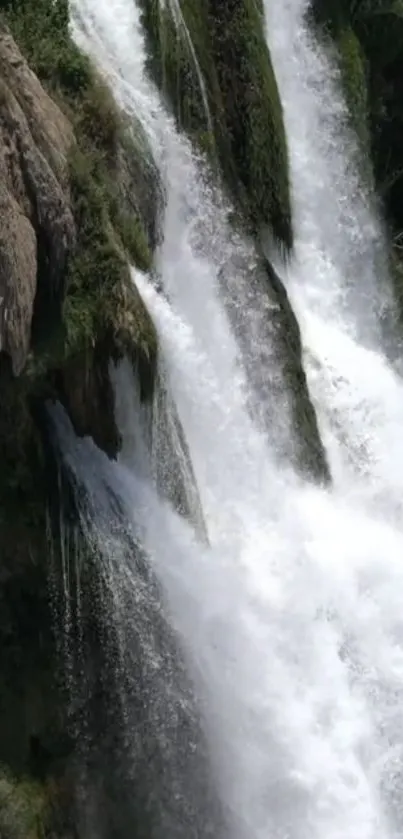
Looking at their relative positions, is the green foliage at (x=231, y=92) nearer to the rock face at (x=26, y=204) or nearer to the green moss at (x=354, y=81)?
the green moss at (x=354, y=81)

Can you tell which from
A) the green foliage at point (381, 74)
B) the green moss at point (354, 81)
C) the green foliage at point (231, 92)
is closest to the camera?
the green foliage at point (231, 92)

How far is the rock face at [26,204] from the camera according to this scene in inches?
309

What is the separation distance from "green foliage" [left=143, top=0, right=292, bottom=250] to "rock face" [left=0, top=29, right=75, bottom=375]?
2.88 m

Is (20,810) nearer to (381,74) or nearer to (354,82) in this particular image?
(354,82)

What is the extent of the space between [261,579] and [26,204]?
14.0 feet

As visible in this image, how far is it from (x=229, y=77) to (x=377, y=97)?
4.03m

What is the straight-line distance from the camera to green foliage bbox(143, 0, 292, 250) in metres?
11.4

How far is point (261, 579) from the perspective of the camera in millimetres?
10445

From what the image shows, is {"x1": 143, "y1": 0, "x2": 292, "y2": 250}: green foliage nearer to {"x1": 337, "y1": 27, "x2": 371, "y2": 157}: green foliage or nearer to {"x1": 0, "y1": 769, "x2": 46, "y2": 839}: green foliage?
{"x1": 337, "y1": 27, "x2": 371, "y2": 157}: green foliage

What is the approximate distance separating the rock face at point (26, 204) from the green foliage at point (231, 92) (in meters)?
2.88

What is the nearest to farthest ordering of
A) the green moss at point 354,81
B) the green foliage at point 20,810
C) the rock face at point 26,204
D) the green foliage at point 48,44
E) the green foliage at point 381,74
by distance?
the rock face at point 26,204
the green foliage at point 20,810
the green foliage at point 48,44
the green moss at point 354,81
the green foliage at point 381,74

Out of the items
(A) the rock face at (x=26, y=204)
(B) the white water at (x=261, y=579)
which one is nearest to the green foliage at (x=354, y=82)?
(B) the white water at (x=261, y=579)

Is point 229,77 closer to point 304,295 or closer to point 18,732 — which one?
point 304,295

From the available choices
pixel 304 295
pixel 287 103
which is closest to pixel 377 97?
pixel 287 103
